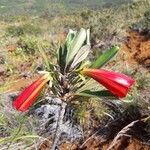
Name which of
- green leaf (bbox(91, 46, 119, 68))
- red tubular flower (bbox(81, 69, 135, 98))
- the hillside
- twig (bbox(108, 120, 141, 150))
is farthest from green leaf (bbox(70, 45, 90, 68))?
the hillside

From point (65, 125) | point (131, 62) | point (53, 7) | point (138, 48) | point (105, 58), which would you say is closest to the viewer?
point (105, 58)

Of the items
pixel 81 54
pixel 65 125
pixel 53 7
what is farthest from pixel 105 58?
pixel 53 7

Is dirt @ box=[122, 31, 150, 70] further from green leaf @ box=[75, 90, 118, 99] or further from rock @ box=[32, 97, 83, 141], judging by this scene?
green leaf @ box=[75, 90, 118, 99]

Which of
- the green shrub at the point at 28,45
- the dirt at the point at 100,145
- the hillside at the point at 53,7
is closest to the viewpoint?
the dirt at the point at 100,145

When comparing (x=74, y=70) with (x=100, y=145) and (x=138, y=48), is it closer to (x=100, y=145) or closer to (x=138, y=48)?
(x=100, y=145)

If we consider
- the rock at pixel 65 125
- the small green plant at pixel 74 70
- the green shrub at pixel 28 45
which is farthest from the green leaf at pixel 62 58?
the green shrub at pixel 28 45

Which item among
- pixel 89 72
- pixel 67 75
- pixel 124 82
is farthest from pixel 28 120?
pixel 124 82

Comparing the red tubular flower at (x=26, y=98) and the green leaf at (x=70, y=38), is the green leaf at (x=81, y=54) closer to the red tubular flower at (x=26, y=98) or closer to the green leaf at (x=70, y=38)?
the green leaf at (x=70, y=38)

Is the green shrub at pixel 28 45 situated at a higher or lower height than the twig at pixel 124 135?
lower

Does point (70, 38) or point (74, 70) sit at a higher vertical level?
point (70, 38)
